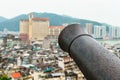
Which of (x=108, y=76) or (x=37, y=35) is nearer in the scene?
(x=108, y=76)

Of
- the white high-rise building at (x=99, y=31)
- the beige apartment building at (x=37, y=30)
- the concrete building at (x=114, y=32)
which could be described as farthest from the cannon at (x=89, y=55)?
the concrete building at (x=114, y=32)

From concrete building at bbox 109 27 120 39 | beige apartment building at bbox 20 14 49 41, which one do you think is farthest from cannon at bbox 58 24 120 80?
concrete building at bbox 109 27 120 39

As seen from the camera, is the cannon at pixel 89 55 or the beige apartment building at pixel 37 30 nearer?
the cannon at pixel 89 55

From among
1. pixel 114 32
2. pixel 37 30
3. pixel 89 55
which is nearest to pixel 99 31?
pixel 114 32

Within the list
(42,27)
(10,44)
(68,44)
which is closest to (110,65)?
(68,44)

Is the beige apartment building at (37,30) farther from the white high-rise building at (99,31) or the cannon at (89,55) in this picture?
the cannon at (89,55)

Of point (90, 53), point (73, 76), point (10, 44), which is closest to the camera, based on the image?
point (90, 53)

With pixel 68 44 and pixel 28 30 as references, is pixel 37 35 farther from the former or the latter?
pixel 68 44

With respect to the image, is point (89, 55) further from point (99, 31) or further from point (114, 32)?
point (114, 32)
